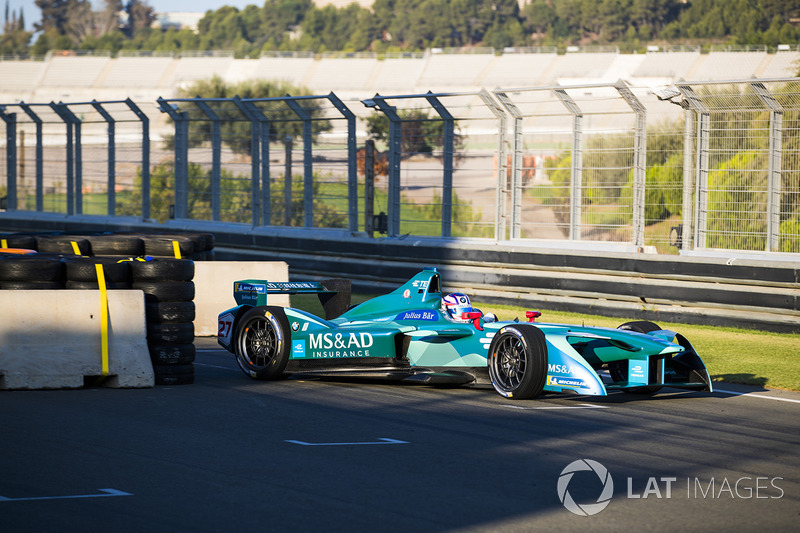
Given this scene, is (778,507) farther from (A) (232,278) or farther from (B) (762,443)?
(A) (232,278)

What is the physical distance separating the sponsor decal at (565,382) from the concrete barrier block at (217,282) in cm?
570

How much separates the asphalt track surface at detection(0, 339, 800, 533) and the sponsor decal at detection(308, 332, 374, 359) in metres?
0.45

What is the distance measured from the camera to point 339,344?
934 centimetres

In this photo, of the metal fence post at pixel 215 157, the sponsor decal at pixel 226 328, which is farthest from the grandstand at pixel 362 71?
the sponsor decal at pixel 226 328

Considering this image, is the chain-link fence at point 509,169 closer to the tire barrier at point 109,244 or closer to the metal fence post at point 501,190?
the metal fence post at point 501,190

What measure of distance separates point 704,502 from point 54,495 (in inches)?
137

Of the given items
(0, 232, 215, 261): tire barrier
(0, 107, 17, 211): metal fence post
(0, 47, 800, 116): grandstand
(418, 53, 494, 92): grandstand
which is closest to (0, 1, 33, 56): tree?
(0, 47, 800, 116): grandstand

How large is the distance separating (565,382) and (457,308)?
1.83m

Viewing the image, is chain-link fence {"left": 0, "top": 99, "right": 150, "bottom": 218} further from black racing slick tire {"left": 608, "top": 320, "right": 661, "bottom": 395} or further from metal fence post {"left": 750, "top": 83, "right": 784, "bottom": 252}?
black racing slick tire {"left": 608, "top": 320, "right": 661, "bottom": 395}

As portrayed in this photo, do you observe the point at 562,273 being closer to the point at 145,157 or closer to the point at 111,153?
the point at 145,157

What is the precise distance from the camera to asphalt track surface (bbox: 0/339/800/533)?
16.3 feet

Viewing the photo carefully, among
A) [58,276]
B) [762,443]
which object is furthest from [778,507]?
[58,276]

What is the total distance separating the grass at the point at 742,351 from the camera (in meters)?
10.1

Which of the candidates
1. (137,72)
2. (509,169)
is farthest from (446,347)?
(137,72)
